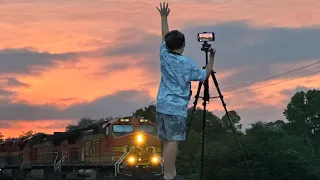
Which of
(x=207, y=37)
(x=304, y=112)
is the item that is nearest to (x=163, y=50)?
(x=207, y=37)

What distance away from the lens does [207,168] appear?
52438 millimetres

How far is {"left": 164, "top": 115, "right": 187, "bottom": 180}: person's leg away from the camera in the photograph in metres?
6.58

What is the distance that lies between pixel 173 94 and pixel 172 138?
1.59 ft

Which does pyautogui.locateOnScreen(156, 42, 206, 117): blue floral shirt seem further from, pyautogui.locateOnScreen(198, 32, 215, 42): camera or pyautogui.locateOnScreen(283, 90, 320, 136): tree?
pyautogui.locateOnScreen(283, 90, 320, 136): tree

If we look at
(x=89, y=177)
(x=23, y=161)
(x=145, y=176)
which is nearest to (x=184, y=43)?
(x=145, y=176)

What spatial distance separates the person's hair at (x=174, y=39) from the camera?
665 cm

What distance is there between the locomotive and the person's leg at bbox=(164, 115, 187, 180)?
2106 cm

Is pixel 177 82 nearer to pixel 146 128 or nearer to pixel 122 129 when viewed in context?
pixel 122 129

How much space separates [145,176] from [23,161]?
80.8 feet

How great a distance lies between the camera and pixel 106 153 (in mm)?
30531

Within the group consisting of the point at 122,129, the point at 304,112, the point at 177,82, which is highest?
the point at 304,112

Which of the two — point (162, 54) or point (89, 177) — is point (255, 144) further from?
point (162, 54)

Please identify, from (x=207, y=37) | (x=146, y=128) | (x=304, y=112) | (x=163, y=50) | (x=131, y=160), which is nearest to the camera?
(x=163, y=50)

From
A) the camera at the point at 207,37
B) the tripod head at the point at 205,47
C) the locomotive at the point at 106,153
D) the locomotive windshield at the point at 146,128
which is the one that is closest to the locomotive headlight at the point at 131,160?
the locomotive at the point at 106,153
